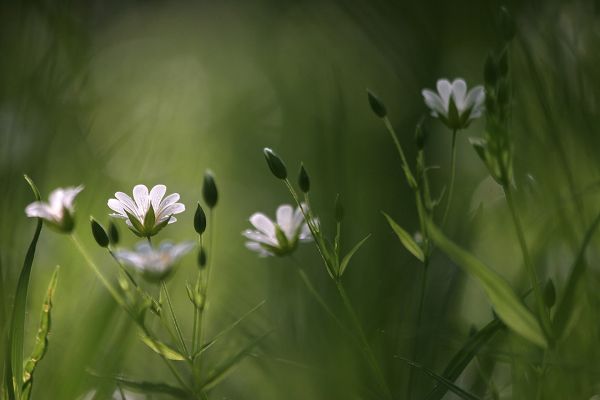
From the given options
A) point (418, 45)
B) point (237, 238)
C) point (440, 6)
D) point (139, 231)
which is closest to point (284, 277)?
point (139, 231)

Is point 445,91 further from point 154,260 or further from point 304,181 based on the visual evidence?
point 154,260

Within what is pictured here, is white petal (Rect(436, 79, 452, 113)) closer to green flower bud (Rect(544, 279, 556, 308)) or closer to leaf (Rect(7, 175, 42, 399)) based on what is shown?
green flower bud (Rect(544, 279, 556, 308))

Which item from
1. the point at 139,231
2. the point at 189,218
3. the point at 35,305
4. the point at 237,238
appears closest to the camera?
the point at 139,231

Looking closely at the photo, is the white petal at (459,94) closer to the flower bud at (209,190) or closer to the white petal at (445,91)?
the white petal at (445,91)

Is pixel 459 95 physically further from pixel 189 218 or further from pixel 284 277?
pixel 189 218

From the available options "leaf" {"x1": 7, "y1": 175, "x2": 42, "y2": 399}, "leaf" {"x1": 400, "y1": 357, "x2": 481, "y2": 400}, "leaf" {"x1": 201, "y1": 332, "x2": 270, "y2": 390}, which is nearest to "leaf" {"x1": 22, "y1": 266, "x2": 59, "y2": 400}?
"leaf" {"x1": 7, "y1": 175, "x2": 42, "y2": 399}

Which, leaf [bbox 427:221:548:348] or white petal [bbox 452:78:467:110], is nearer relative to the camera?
leaf [bbox 427:221:548:348]

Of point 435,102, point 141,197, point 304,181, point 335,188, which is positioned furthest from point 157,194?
point 335,188

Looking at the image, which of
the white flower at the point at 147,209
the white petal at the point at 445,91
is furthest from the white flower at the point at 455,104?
the white flower at the point at 147,209
